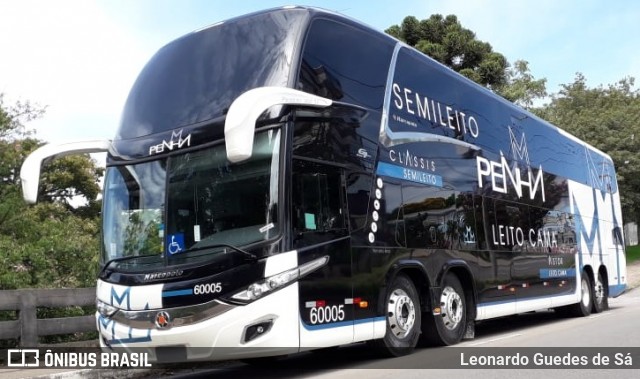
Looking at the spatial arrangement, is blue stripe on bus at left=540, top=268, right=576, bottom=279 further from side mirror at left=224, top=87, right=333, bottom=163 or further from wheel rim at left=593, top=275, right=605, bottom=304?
side mirror at left=224, top=87, right=333, bottom=163

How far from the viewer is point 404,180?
9422 mm

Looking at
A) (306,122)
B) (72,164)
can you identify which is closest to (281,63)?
(306,122)

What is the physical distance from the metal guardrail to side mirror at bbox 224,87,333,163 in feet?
15.8

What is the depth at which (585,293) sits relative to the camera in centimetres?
1597

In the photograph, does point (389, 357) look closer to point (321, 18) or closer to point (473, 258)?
point (473, 258)

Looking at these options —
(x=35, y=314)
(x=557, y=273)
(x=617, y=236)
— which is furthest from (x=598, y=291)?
(x=35, y=314)

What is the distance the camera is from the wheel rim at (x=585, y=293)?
15836 mm

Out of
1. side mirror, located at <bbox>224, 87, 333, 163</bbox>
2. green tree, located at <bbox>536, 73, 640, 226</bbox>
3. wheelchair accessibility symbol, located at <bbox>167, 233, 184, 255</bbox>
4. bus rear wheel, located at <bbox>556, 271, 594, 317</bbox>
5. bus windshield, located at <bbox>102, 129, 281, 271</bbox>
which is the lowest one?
bus rear wheel, located at <bbox>556, 271, 594, 317</bbox>

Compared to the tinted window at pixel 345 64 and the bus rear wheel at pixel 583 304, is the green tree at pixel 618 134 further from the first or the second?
the tinted window at pixel 345 64

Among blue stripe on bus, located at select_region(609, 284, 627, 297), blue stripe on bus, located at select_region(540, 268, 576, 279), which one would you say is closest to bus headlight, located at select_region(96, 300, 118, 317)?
blue stripe on bus, located at select_region(540, 268, 576, 279)

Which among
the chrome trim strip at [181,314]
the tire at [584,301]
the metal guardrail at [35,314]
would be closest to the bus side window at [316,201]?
the chrome trim strip at [181,314]

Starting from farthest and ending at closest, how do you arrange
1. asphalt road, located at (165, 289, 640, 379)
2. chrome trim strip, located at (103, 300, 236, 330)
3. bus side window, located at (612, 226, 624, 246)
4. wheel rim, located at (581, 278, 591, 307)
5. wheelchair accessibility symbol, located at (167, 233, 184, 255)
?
bus side window, located at (612, 226, 624, 246)
wheel rim, located at (581, 278, 591, 307)
asphalt road, located at (165, 289, 640, 379)
wheelchair accessibility symbol, located at (167, 233, 184, 255)
chrome trim strip, located at (103, 300, 236, 330)

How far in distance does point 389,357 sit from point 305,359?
162 cm

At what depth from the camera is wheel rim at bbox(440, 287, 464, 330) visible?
10.0 meters
